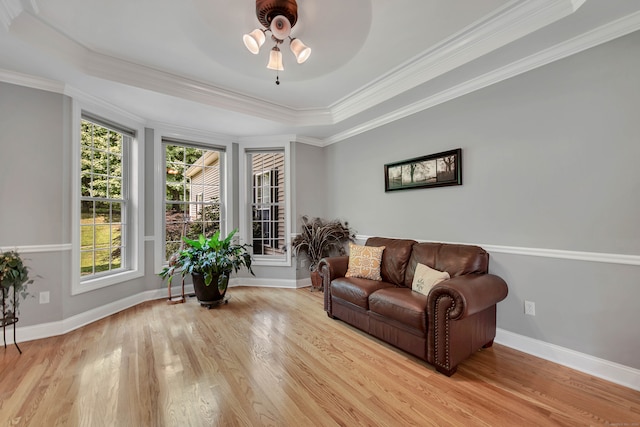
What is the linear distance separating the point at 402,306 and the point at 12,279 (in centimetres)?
349

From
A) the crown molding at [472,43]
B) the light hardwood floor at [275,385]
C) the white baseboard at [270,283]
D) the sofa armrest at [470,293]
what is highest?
the crown molding at [472,43]

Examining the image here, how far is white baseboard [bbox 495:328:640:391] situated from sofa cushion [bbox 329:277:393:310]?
1.20 m

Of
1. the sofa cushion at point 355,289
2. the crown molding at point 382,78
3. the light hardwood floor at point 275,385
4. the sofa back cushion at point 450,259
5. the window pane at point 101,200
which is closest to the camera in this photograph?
the light hardwood floor at point 275,385

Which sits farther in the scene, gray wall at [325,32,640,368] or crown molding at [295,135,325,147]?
crown molding at [295,135,325,147]

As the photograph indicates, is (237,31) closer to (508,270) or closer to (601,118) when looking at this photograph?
(601,118)

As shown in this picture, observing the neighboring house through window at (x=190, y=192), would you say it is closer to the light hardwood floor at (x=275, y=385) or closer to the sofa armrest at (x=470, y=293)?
the light hardwood floor at (x=275, y=385)

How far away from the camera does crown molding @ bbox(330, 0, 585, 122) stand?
1992 mm

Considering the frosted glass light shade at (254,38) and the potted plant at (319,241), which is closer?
the frosted glass light shade at (254,38)

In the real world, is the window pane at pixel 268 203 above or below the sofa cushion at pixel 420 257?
above

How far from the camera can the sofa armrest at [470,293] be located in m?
1.98

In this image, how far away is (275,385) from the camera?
1.97 m

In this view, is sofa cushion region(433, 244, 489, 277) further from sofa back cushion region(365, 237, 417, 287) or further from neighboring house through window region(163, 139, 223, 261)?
neighboring house through window region(163, 139, 223, 261)

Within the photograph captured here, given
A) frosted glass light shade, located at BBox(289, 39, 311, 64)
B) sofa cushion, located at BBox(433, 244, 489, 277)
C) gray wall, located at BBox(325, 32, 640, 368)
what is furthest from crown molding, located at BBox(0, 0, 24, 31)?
sofa cushion, located at BBox(433, 244, 489, 277)

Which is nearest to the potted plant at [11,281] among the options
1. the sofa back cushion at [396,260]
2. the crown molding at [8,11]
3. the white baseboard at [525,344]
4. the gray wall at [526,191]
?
the gray wall at [526,191]
